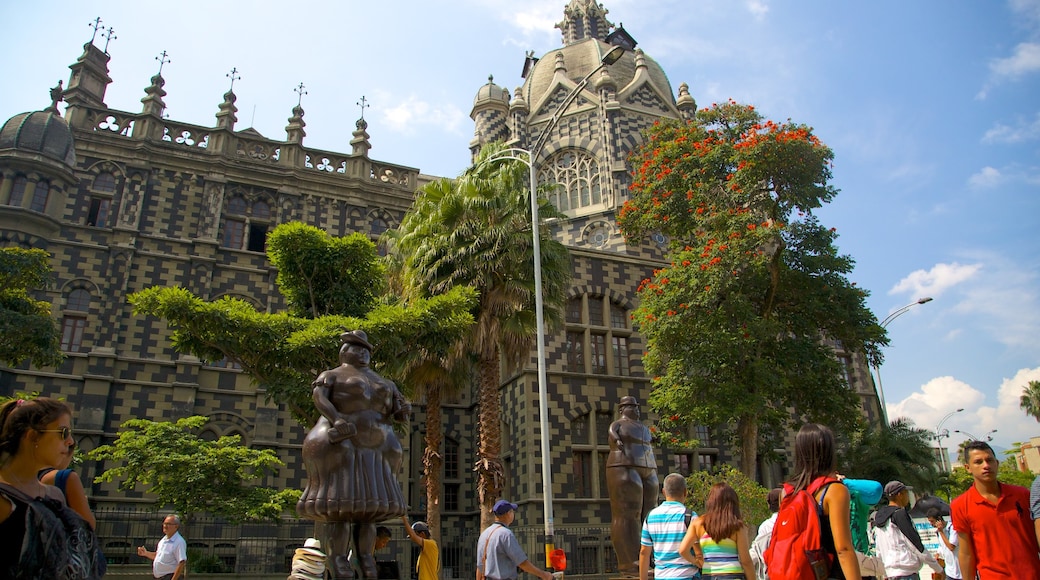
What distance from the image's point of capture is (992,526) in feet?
18.3

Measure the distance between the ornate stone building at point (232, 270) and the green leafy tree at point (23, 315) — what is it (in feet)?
23.1

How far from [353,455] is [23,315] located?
1361 centimetres

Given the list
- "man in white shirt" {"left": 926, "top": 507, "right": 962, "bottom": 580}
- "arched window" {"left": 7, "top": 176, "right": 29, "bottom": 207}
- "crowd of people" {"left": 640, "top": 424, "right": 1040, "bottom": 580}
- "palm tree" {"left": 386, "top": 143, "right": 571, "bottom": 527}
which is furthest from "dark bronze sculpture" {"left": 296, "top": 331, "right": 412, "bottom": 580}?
"arched window" {"left": 7, "top": 176, "right": 29, "bottom": 207}

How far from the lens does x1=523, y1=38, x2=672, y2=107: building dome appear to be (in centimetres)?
3809

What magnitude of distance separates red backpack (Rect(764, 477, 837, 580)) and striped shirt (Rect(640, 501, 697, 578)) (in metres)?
1.88

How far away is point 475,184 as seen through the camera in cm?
2009

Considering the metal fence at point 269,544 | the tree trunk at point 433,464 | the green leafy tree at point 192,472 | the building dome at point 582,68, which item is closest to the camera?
the green leafy tree at point 192,472

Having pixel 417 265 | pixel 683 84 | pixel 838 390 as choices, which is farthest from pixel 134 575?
pixel 683 84

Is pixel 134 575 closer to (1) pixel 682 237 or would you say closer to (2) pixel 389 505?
(2) pixel 389 505

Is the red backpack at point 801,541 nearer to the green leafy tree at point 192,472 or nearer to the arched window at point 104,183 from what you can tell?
the green leafy tree at point 192,472

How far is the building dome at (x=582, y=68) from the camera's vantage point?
3809 cm

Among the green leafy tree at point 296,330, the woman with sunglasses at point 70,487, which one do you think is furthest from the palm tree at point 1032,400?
the woman with sunglasses at point 70,487

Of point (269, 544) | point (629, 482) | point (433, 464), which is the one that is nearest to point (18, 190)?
point (269, 544)

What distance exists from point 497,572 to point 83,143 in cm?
2758
